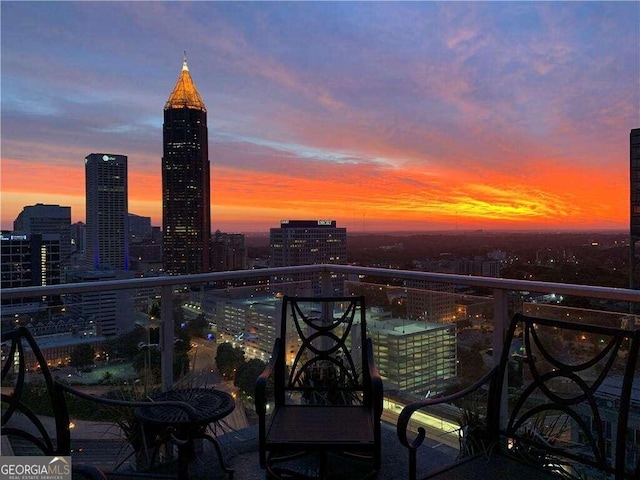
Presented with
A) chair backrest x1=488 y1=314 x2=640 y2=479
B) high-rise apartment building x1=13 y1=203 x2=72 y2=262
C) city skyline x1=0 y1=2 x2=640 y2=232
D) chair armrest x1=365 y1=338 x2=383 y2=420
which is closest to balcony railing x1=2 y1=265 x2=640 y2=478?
chair backrest x1=488 y1=314 x2=640 y2=479

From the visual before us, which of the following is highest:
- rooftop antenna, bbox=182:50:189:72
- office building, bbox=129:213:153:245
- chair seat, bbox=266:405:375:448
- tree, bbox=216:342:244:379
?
rooftop antenna, bbox=182:50:189:72

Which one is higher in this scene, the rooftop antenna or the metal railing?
the rooftop antenna

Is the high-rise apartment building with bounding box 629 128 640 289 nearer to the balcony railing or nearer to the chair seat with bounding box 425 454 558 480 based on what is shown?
the balcony railing

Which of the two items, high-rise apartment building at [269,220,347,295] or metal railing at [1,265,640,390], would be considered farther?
high-rise apartment building at [269,220,347,295]

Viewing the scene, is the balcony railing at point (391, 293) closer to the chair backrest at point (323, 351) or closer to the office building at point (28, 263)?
the office building at point (28, 263)

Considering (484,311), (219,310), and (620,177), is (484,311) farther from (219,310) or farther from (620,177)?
(620,177)

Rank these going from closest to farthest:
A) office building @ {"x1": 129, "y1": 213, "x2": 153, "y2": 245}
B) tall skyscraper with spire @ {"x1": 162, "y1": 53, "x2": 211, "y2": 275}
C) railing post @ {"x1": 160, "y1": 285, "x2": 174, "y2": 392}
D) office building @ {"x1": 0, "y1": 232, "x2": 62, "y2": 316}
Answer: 1. office building @ {"x1": 0, "y1": 232, "x2": 62, "y2": 316}
2. railing post @ {"x1": 160, "y1": 285, "x2": 174, "y2": 392}
3. office building @ {"x1": 129, "y1": 213, "x2": 153, "y2": 245}
4. tall skyscraper with spire @ {"x1": 162, "y1": 53, "x2": 211, "y2": 275}

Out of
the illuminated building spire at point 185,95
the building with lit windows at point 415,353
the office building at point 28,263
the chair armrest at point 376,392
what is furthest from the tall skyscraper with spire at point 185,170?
the chair armrest at point 376,392

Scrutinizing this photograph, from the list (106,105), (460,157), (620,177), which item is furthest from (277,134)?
(620,177)
